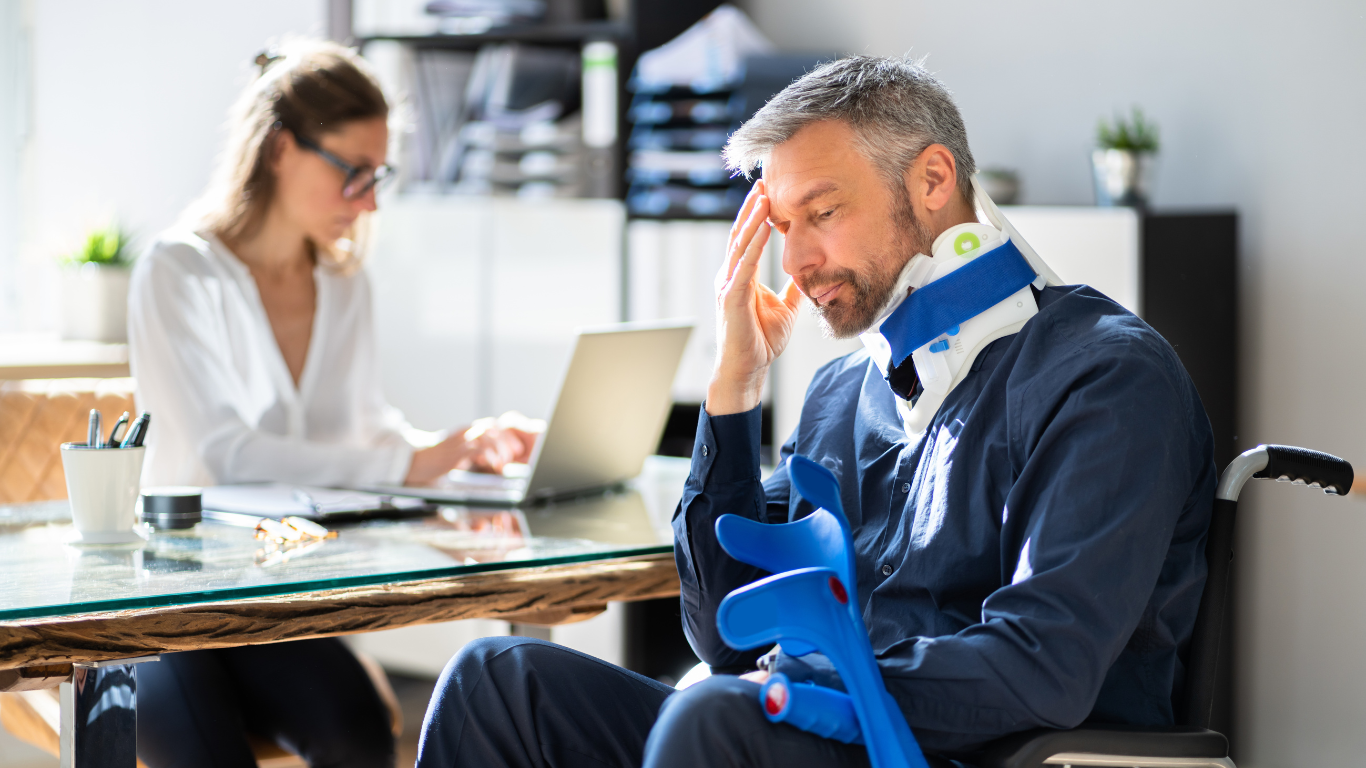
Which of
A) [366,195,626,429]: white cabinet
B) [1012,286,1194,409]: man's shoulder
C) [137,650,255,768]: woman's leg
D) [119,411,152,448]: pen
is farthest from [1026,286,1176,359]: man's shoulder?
[366,195,626,429]: white cabinet

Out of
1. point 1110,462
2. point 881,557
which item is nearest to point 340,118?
point 881,557

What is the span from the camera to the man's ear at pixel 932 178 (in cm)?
155

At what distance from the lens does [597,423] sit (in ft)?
6.69

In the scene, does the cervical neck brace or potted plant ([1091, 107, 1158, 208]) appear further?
potted plant ([1091, 107, 1158, 208])

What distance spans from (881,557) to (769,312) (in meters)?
0.39

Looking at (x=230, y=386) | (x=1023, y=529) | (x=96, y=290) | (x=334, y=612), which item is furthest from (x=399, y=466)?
(x=96, y=290)

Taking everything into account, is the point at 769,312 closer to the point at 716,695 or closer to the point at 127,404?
the point at 716,695

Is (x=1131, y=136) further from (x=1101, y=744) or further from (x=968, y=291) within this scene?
(x=1101, y=744)

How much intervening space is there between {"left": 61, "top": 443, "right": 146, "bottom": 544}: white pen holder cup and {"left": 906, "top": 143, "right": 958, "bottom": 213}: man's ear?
39.2 inches

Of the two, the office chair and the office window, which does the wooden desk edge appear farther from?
the office window

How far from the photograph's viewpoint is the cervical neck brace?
1479mm

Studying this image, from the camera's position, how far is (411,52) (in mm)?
3809

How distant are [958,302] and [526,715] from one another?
25.6 inches

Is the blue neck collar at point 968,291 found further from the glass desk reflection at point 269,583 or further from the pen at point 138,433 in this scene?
the pen at point 138,433
